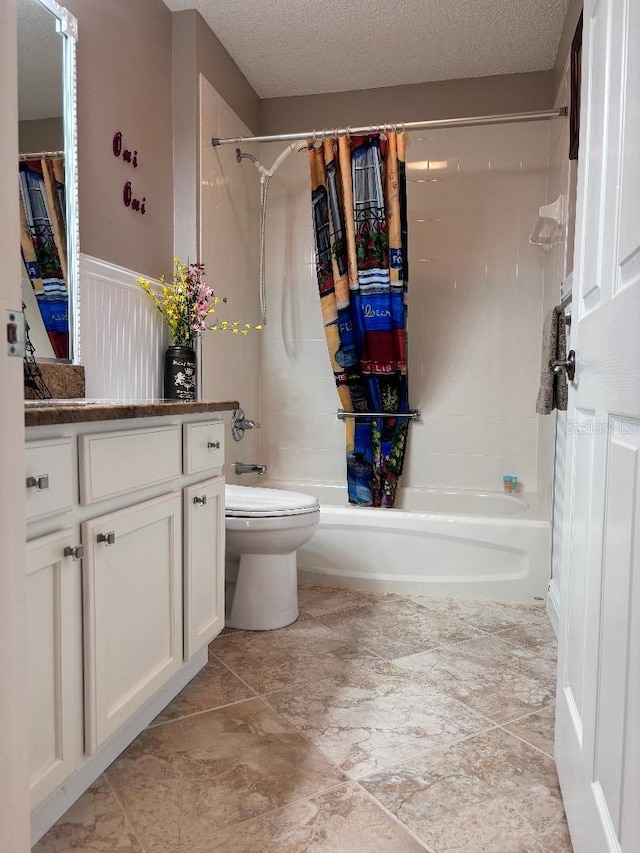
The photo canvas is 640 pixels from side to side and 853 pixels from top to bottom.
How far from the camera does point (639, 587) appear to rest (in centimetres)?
78

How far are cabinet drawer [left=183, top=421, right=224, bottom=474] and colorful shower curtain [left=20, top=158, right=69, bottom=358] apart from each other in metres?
0.56

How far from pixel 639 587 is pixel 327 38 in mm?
2833

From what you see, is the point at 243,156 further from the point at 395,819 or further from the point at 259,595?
the point at 395,819

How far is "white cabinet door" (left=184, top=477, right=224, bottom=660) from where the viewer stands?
1.65m

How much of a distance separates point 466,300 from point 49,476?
8.54 feet

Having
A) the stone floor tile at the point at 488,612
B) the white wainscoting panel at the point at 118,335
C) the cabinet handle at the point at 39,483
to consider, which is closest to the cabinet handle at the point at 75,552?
the cabinet handle at the point at 39,483

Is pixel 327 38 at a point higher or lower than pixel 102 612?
higher

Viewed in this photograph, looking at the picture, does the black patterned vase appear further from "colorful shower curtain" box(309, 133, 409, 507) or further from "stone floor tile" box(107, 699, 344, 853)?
"stone floor tile" box(107, 699, 344, 853)

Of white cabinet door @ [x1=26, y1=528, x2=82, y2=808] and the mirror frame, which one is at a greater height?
the mirror frame

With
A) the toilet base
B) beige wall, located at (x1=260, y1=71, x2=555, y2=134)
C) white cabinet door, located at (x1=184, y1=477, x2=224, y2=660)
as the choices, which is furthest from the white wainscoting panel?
beige wall, located at (x1=260, y1=71, x2=555, y2=134)

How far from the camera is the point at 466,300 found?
3260mm

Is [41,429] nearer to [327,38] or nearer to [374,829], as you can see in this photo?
[374,829]

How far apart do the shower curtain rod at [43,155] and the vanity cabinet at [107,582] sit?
884 mm

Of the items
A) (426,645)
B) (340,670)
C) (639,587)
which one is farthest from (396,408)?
(639,587)
